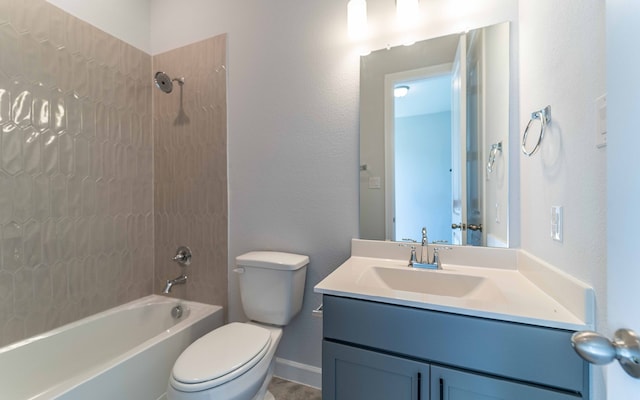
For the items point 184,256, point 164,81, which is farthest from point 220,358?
point 164,81

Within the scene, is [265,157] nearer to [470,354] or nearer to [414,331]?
[414,331]

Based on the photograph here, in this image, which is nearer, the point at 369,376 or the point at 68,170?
the point at 369,376

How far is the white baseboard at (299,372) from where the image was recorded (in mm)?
1616

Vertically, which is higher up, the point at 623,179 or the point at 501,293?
the point at 623,179

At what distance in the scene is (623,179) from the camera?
396mm

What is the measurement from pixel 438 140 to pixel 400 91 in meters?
0.34

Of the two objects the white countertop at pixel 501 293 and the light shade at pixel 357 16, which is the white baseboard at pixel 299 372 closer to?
the white countertop at pixel 501 293

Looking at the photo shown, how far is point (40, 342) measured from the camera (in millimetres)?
1417

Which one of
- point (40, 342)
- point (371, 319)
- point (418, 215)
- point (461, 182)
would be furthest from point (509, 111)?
point (40, 342)

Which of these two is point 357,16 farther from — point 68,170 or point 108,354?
point 108,354

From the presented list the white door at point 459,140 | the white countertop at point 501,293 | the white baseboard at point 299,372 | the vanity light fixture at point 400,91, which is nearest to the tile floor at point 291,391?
the white baseboard at point 299,372

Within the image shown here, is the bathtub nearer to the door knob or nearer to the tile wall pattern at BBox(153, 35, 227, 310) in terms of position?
the tile wall pattern at BBox(153, 35, 227, 310)

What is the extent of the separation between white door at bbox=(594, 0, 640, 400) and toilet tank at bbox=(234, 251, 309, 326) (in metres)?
1.24

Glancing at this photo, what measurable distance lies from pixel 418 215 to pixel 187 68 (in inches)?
74.0
